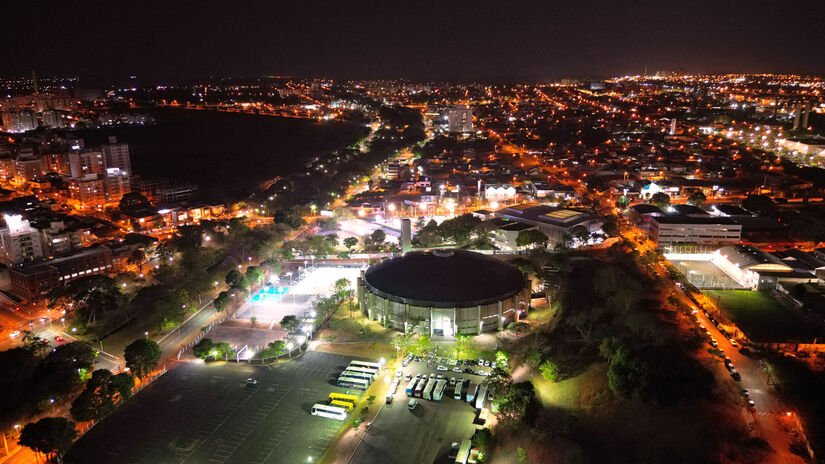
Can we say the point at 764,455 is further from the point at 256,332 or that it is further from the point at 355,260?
the point at 355,260

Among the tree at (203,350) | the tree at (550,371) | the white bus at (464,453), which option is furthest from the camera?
the tree at (203,350)

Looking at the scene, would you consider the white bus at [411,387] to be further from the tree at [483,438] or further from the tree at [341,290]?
the tree at [341,290]

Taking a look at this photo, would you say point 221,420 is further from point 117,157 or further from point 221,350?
point 117,157

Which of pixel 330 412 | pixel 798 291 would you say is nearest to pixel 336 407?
pixel 330 412

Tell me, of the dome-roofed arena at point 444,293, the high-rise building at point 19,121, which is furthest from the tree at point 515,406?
the high-rise building at point 19,121

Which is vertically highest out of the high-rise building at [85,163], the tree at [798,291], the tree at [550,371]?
the high-rise building at [85,163]

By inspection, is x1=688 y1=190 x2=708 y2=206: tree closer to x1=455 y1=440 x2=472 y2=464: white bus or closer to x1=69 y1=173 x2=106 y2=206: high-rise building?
x1=455 y1=440 x2=472 y2=464: white bus
